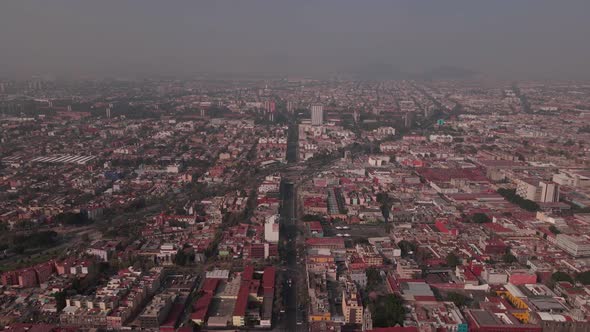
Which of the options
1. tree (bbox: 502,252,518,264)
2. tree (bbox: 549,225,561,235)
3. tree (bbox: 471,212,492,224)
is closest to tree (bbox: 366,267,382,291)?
tree (bbox: 502,252,518,264)

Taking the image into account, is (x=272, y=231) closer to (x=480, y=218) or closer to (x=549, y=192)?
(x=480, y=218)

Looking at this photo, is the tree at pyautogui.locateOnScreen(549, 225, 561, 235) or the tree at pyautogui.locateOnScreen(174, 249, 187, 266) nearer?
the tree at pyautogui.locateOnScreen(174, 249, 187, 266)

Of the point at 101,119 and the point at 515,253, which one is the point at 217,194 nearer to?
the point at 515,253

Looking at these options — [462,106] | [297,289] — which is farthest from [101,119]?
[462,106]

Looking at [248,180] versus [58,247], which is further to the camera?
[248,180]

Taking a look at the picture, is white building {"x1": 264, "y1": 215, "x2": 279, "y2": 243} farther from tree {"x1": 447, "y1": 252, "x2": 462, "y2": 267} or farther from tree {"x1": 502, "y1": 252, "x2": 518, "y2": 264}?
tree {"x1": 502, "y1": 252, "x2": 518, "y2": 264}

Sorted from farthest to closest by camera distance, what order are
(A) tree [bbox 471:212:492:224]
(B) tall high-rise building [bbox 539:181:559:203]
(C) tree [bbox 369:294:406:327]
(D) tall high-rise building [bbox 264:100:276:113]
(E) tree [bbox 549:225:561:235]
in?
1. (D) tall high-rise building [bbox 264:100:276:113]
2. (B) tall high-rise building [bbox 539:181:559:203]
3. (A) tree [bbox 471:212:492:224]
4. (E) tree [bbox 549:225:561:235]
5. (C) tree [bbox 369:294:406:327]

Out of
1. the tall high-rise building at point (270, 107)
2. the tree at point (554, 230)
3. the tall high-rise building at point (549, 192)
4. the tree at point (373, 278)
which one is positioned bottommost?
the tree at point (373, 278)

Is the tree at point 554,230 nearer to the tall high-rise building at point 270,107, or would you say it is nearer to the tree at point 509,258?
the tree at point 509,258

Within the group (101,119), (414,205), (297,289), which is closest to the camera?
(297,289)

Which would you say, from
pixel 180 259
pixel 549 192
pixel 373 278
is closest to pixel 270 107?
pixel 549 192

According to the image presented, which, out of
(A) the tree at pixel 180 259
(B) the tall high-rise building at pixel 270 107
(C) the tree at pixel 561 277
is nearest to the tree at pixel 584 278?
(C) the tree at pixel 561 277
